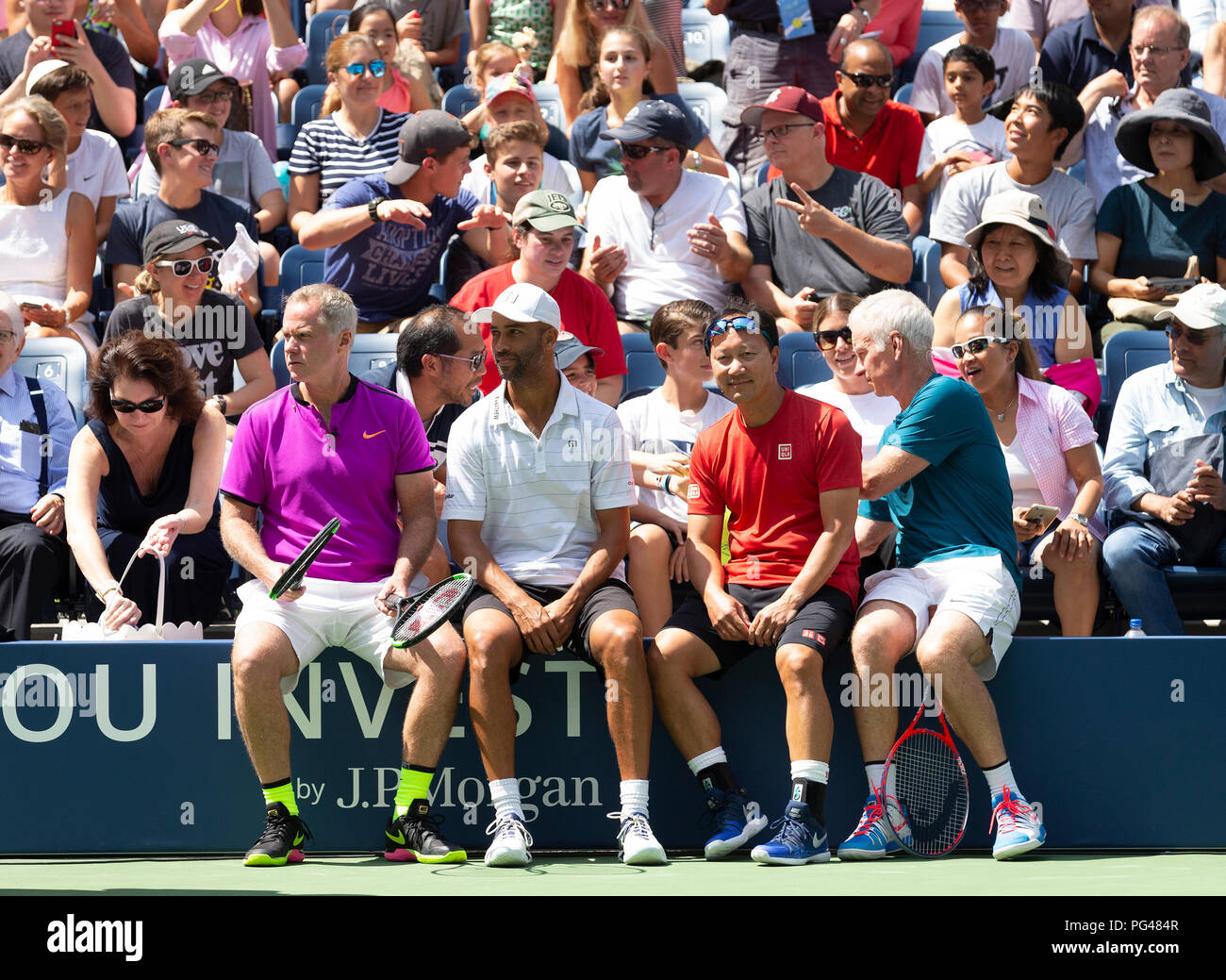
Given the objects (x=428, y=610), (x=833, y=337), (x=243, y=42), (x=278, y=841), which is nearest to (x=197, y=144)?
(x=243, y=42)

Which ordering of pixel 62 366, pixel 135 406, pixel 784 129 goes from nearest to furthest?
pixel 135 406 → pixel 62 366 → pixel 784 129

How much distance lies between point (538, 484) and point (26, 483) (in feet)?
7.21

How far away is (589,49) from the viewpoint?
27.5 ft

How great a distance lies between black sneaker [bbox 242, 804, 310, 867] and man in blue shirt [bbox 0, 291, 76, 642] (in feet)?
4.64

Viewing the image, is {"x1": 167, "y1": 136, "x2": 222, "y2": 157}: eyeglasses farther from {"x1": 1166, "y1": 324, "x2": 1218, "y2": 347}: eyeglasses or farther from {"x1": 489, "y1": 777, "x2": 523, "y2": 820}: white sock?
{"x1": 1166, "y1": 324, "x2": 1218, "y2": 347}: eyeglasses

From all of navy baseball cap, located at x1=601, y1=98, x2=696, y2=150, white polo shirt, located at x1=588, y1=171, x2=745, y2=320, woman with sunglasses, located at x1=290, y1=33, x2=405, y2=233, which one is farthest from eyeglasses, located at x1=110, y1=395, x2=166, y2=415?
woman with sunglasses, located at x1=290, y1=33, x2=405, y2=233

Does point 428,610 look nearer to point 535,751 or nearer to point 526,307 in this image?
point 535,751

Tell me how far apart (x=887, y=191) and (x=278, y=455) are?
11.2 feet

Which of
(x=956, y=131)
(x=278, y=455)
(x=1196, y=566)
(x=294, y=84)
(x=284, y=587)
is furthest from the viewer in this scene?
(x=294, y=84)

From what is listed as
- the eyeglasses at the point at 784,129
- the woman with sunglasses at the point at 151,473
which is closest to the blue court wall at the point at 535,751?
the woman with sunglasses at the point at 151,473
